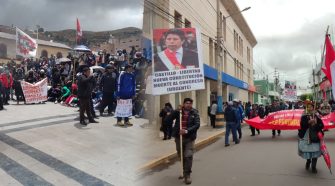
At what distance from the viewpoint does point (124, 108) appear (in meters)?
9.55

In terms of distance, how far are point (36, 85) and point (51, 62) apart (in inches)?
227

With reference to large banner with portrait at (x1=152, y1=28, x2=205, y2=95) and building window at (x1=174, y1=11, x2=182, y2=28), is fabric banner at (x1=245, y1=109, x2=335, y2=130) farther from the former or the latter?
large banner with portrait at (x1=152, y1=28, x2=205, y2=95)

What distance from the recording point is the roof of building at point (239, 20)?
105ft

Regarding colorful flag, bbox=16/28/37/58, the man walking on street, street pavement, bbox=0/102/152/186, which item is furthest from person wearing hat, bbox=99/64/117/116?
colorful flag, bbox=16/28/37/58

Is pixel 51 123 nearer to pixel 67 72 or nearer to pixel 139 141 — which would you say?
pixel 139 141

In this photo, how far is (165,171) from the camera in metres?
8.93

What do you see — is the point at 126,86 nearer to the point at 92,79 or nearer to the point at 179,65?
the point at 92,79

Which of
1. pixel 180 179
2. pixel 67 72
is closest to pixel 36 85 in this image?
pixel 67 72

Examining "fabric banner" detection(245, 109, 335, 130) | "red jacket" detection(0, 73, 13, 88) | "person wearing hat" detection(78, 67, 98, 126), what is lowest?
"fabric banner" detection(245, 109, 335, 130)

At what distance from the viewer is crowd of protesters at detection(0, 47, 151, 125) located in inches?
387

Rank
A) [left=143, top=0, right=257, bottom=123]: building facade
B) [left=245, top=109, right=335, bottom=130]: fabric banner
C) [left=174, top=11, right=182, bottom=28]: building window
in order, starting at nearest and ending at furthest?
[left=143, top=0, right=257, bottom=123]: building facade → [left=245, top=109, right=335, bottom=130]: fabric banner → [left=174, top=11, right=182, bottom=28]: building window

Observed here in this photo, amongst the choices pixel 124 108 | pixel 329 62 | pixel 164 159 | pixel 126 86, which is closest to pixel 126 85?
pixel 126 86

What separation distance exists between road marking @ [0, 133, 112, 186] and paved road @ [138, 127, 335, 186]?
43.1 inches

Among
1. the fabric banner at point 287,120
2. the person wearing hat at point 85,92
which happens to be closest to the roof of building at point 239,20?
the fabric banner at point 287,120
